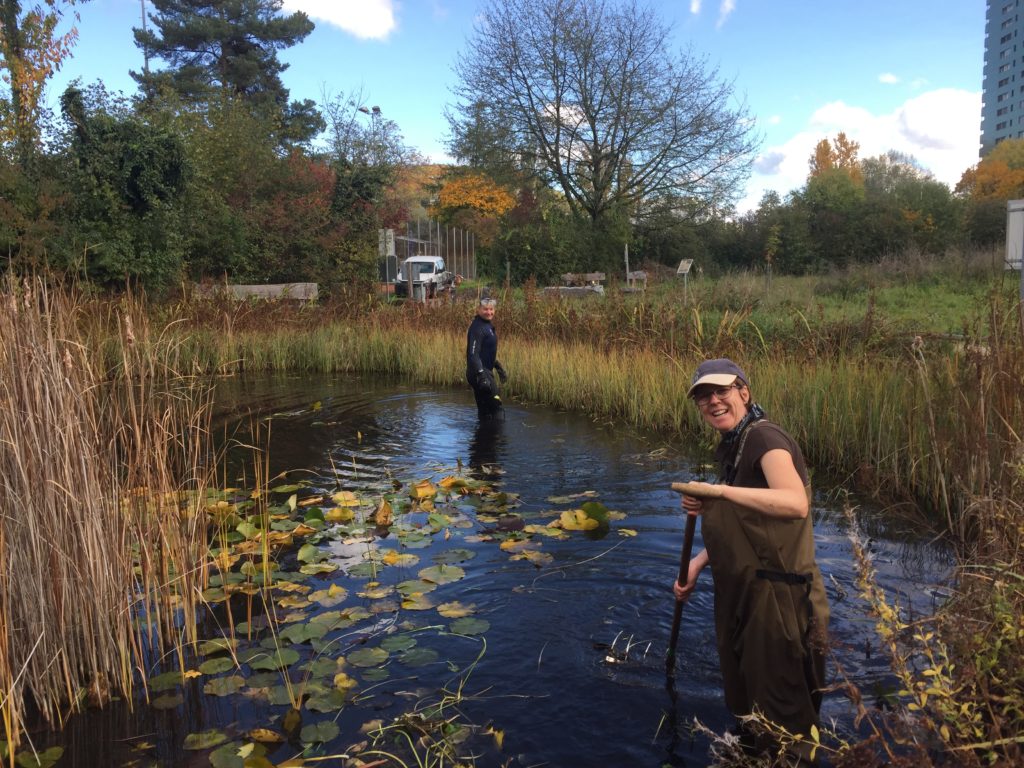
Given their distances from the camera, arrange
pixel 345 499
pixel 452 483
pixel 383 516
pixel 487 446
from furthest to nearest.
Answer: pixel 487 446 → pixel 452 483 → pixel 345 499 → pixel 383 516

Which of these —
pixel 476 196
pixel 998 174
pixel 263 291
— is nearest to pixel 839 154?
pixel 998 174

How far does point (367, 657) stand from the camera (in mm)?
3867

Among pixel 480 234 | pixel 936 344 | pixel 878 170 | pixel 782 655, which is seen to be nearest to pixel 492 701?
pixel 782 655

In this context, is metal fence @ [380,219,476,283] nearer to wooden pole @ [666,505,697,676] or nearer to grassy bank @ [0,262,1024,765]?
grassy bank @ [0,262,1024,765]

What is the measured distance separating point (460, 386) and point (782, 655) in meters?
10.8

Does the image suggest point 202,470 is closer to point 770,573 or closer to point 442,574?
point 442,574

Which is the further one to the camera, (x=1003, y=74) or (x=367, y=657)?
(x=1003, y=74)

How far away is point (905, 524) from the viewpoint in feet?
19.5

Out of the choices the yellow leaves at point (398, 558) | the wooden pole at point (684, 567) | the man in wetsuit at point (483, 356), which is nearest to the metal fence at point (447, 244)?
the man in wetsuit at point (483, 356)

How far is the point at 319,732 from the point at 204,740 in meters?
0.50

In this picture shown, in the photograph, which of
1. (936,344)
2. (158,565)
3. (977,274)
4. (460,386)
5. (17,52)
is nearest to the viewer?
(158,565)

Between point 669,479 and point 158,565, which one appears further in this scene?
point 669,479

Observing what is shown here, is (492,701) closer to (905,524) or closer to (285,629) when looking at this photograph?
(285,629)

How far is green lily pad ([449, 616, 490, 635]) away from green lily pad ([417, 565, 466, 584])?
547mm
